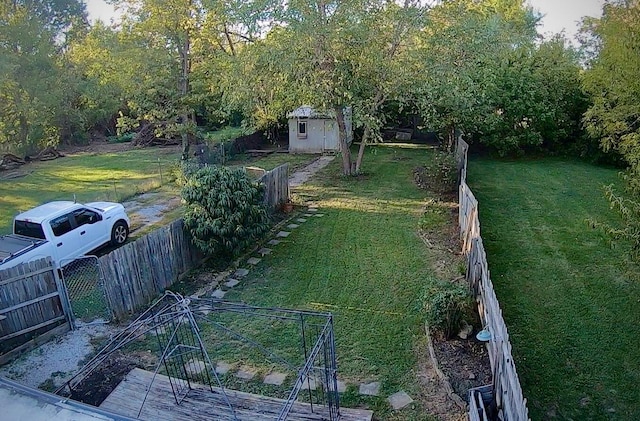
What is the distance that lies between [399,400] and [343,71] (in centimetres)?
1174

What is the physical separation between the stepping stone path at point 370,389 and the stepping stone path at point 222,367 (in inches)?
74.1

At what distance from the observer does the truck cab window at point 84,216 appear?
10055 mm

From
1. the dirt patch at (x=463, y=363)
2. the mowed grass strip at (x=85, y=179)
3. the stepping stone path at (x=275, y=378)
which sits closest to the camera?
the dirt patch at (x=463, y=363)

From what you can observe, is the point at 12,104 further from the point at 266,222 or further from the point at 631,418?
the point at 631,418

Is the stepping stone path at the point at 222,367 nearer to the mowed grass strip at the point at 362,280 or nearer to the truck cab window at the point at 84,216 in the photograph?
the mowed grass strip at the point at 362,280

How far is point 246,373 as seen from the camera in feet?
21.5

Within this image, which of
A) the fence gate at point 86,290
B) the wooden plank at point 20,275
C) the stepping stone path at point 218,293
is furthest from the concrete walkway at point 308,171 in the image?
the wooden plank at point 20,275

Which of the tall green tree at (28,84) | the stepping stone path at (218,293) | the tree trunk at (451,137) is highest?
the tall green tree at (28,84)

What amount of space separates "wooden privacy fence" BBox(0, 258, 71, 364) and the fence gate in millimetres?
325

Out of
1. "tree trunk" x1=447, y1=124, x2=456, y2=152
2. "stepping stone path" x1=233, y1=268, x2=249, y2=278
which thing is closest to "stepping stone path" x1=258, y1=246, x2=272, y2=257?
"stepping stone path" x1=233, y1=268, x2=249, y2=278

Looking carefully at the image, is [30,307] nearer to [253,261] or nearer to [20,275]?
[20,275]

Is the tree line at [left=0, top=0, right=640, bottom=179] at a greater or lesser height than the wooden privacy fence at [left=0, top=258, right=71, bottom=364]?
greater

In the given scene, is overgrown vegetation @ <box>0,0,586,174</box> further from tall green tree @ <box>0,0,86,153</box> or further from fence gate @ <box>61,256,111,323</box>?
fence gate @ <box>61,256,111,323</box>

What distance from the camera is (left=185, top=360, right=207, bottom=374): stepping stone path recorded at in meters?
6.67
